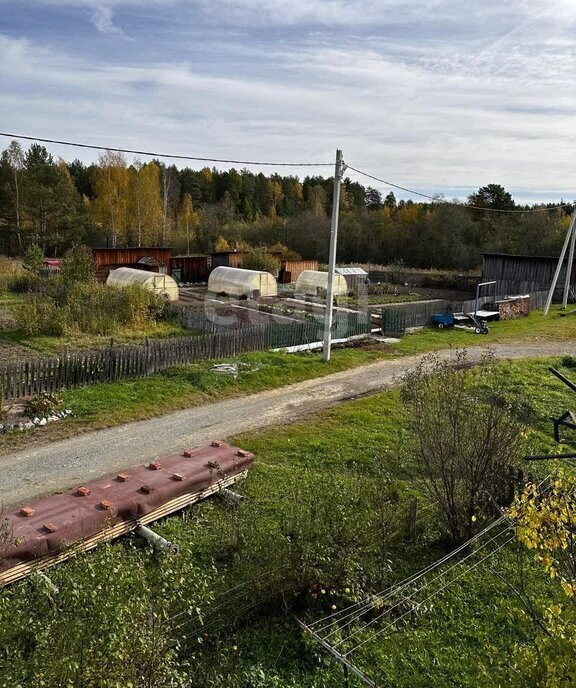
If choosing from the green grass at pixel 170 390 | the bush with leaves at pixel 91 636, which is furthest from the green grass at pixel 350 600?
the green grass at pixel 170 390

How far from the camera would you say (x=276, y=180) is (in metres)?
100

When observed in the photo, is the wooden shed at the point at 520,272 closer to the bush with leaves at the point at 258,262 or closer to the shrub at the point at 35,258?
the bush with leaves at the point at 258,262

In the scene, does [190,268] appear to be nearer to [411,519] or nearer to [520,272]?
[520,272]

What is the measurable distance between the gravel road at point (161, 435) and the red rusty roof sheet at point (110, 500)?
1.34 m

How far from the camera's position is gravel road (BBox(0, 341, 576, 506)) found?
10.6 metres

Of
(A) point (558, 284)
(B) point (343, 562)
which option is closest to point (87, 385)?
(B) point (343, 562)

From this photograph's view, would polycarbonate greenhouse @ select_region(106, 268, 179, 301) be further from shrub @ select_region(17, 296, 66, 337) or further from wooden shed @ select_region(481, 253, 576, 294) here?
wooden shed @ select_region(481, 253, 576, 294)

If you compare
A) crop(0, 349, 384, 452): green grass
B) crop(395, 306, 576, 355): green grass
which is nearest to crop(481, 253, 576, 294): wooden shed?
crop(395, 306, 576, 355): green grass

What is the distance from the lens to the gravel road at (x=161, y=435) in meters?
10.6

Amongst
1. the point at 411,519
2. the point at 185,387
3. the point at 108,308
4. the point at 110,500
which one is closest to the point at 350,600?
the point at 411,519

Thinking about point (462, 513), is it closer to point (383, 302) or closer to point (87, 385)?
point (87, 385)

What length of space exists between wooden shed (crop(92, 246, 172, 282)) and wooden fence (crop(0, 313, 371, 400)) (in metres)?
19.0

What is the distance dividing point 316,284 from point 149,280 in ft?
39.1

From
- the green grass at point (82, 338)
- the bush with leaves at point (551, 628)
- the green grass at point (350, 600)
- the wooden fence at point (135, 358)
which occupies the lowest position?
the green grass at point (350, 600)
